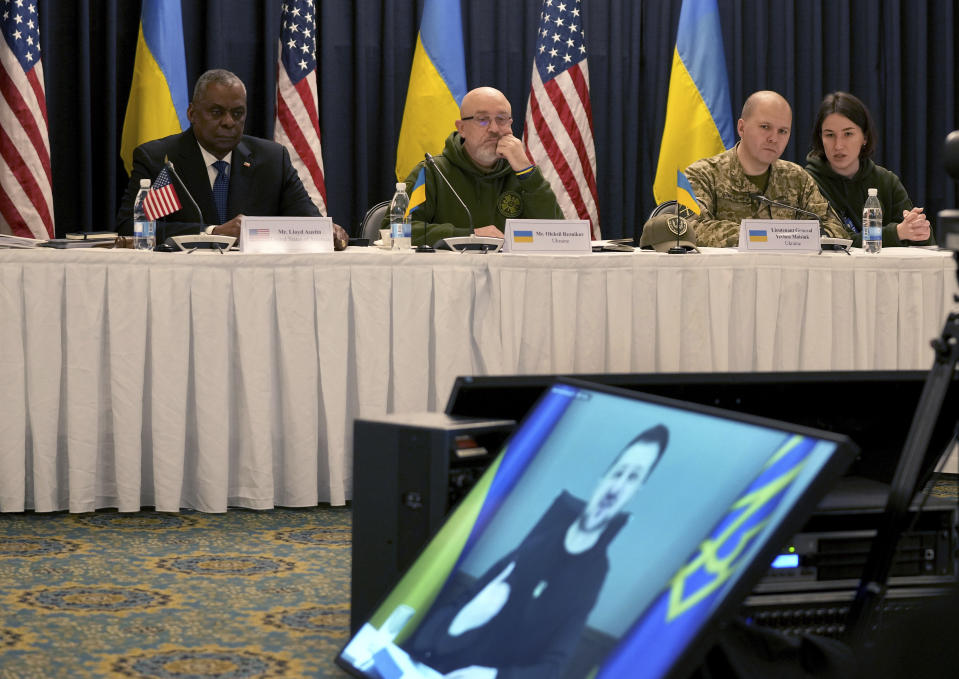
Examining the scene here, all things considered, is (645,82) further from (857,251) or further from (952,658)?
(952,658)

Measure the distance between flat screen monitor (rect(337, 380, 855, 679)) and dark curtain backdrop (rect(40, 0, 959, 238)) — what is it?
3.81 metres

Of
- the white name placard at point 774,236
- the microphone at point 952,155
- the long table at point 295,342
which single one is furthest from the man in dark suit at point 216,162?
Answer: the microphone at point 952,155

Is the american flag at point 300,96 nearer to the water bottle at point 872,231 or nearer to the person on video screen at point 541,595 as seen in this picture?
the water bottle at point 872,231

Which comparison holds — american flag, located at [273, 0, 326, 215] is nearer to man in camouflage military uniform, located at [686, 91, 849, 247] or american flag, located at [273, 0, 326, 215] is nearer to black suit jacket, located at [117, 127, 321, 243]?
black suit jacket, located at [117, 127, 321, 243]

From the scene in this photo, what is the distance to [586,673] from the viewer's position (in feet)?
3.99

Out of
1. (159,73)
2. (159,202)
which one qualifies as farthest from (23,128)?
(159,202)

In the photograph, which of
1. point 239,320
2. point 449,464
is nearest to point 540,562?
point 449,464

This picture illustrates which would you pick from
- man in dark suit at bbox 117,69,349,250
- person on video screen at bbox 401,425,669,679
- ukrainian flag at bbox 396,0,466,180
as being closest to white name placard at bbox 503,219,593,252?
man in dark suit at bbox 117,69,349,250

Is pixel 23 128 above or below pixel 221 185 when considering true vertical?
above

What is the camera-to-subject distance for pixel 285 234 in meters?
3.09

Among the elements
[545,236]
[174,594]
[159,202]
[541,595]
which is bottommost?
[174,594]

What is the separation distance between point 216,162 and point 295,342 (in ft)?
4.35

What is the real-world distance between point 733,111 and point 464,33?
142 cm

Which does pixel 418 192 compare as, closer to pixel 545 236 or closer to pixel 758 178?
pixel 545 236
